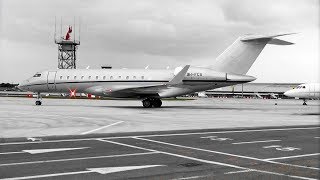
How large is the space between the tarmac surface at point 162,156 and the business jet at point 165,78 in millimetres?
21066

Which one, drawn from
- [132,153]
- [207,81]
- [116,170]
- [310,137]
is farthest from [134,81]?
[116,170]

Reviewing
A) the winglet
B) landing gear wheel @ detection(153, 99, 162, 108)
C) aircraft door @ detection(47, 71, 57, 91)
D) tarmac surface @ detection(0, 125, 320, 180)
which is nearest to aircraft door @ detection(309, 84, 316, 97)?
the winglet

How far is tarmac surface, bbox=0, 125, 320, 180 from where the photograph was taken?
937 centimetres

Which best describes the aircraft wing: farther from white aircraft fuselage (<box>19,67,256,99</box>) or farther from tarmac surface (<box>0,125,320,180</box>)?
tarmac surface (<box>0,125,320,180</box>)

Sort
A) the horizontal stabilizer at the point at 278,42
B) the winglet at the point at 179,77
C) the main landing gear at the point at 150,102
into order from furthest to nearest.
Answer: the main landing gear at the point at 150,102
the horizontal stabilizer at the point at 278,42
the winglet at the point at 179,77

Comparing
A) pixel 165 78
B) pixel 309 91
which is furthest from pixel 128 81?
pixel 309 91

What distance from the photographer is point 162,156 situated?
467 inches

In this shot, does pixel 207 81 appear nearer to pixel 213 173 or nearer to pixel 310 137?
pixel 310 137

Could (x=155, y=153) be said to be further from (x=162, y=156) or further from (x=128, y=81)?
(x=128, y=81)

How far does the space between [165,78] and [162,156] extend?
2867 centimetres

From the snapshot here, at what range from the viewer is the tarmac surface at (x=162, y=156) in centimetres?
→ 937

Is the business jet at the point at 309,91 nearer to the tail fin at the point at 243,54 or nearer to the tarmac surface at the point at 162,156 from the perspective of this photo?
the tail fin at the point at 243,54

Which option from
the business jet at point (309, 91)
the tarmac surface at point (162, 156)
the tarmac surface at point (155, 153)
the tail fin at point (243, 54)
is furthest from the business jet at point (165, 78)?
the tarmac surface at point (162, 156)

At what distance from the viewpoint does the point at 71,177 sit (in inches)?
349
